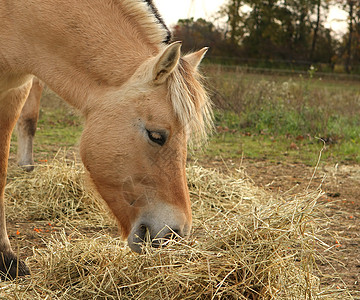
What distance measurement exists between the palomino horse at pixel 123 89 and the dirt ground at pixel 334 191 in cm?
109

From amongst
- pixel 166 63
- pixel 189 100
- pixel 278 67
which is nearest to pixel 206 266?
pixel 189 100

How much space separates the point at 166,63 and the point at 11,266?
1.69 metres

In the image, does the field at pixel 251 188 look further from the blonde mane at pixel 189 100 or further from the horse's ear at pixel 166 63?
the horse's ear at pixel 166 63

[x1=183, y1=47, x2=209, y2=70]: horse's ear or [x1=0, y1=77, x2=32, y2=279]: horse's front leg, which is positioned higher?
[x1=183, y1=47, x2=209, y2=70]: horse's ear

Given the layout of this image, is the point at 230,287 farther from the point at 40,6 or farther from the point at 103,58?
the point at 40,6

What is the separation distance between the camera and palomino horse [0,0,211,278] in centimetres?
241

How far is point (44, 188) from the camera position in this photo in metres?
4.39

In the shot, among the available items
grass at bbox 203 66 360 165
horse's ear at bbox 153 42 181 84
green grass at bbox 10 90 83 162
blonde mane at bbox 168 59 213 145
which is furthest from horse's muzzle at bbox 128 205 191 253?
grass at bbox 203 66 360 165

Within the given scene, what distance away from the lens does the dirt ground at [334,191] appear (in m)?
3.12

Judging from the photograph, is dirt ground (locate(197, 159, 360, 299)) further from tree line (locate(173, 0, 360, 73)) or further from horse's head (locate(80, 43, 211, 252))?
tree line (locate(173, 0, 360, 73))

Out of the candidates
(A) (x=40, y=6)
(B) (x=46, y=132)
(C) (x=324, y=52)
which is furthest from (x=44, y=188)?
(C) (x=324, y=52)

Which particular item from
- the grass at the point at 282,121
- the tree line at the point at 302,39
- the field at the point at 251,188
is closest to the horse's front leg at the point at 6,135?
the field at the point at 251,188

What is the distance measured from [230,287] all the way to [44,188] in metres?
2.76

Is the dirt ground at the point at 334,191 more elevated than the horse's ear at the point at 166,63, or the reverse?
the horse's ear at the point at 166,63
